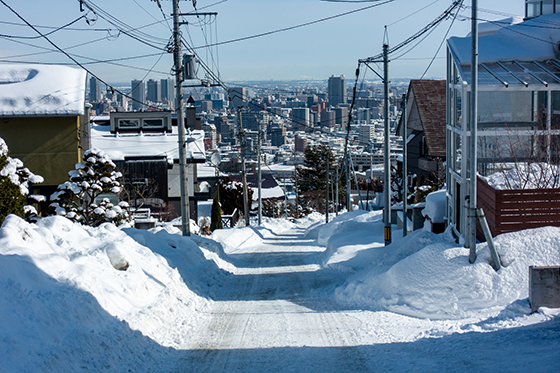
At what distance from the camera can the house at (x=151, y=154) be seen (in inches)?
1330

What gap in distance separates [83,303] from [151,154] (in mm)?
27420

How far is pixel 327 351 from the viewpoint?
25.7ft

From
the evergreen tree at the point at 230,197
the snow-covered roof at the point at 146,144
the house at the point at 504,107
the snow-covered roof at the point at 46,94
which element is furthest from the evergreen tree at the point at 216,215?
the house at the point at 504,107

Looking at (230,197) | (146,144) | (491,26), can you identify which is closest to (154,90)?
(230,197)

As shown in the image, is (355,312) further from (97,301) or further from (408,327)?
(97,301)

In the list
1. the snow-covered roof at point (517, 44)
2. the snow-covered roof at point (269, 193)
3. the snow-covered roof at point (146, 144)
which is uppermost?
the snow-covered roof at point (517, 44)

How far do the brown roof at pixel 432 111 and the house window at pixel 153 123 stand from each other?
18.2 meters

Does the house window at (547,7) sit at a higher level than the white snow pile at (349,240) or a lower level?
higher

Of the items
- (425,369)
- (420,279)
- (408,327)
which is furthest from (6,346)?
(420,279)

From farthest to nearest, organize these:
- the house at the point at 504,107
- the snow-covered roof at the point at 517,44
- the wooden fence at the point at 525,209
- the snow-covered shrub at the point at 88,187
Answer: the snow-covered shrub at the point at 88,187 → the snow-covered roof at the point at 517,44 → the house at the point at 504,107 → the wooden fence at the point at 525,209

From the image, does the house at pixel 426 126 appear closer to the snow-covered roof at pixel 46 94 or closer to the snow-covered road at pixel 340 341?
the snow-covered roof at pixel 46 94

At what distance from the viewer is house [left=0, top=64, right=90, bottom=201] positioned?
23641 mm

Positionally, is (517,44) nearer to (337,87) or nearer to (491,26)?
(491,26)

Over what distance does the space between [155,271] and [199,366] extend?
14.1 feet
